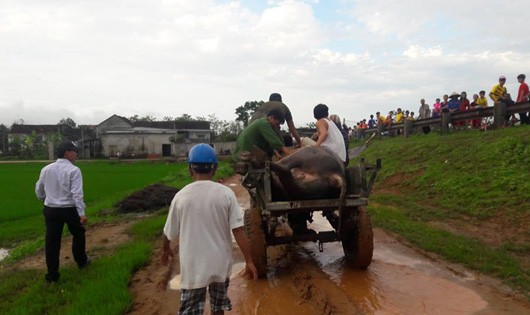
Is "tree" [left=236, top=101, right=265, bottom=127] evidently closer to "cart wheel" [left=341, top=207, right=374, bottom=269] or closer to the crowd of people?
the crowd of people

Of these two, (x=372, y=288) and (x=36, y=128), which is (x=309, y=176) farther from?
(x=36, y=128)

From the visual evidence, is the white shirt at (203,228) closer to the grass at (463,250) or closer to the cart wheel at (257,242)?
the cart wheel at (257,242)

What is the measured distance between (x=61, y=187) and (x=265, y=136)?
295 cm

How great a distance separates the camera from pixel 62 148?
608 centimetres

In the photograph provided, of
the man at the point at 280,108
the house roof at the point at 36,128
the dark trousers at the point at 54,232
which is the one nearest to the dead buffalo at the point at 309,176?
the man at the point at 280,108

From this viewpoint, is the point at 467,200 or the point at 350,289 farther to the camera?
the point at 467,200

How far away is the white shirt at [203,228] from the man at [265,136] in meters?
2.77

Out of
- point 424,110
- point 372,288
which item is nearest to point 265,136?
point 372,288

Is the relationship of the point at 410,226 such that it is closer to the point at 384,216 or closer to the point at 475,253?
the point at 384,216

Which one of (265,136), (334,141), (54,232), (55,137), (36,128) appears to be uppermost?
(36,128)

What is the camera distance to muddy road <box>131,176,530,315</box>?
4.61m

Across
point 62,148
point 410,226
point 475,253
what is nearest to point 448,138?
point 410,226

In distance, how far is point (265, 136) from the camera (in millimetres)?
6199

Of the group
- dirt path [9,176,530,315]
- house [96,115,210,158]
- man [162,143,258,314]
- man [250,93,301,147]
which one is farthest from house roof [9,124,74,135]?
man [162,143,258,314]
